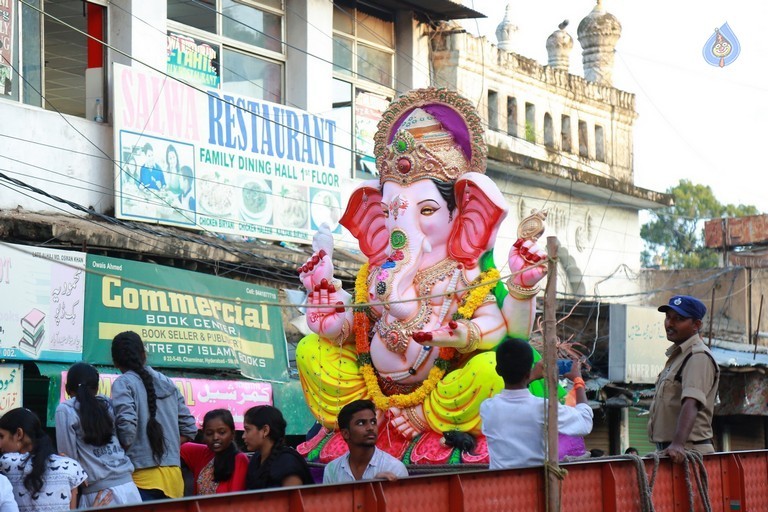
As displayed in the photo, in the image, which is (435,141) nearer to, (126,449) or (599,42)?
(126,449)

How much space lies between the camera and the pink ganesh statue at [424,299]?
7.81 meters

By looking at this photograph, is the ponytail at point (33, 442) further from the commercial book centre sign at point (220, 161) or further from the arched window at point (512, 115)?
the arched window at point (512, 115)

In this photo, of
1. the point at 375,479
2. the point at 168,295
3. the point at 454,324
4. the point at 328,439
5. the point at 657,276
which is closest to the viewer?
the point at 375,479

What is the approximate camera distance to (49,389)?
39.8 ft

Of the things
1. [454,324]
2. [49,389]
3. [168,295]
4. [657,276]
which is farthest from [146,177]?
[657,276]

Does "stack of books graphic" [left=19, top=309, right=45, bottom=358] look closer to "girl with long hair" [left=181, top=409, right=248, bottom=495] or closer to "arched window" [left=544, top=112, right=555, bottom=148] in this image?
"girl with long hair" [left=181, top=409, right=248, bottom=495]

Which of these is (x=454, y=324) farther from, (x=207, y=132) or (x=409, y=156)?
(x=207, y=132)

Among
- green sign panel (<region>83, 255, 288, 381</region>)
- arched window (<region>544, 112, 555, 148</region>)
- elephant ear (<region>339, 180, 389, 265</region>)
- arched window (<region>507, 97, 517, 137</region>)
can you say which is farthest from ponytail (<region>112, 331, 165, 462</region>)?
arched window (<region>544, 112, 555, 148</region>)

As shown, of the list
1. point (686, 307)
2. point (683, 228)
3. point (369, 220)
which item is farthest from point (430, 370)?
point (683, 228)

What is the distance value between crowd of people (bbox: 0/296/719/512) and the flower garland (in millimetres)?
1458

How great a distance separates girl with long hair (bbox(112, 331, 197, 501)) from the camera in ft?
21.3

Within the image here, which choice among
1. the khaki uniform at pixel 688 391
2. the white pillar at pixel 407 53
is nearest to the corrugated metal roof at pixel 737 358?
the white pillar at pixel 407 53

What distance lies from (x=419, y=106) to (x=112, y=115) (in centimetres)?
711

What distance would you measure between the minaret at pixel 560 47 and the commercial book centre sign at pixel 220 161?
363 inches
